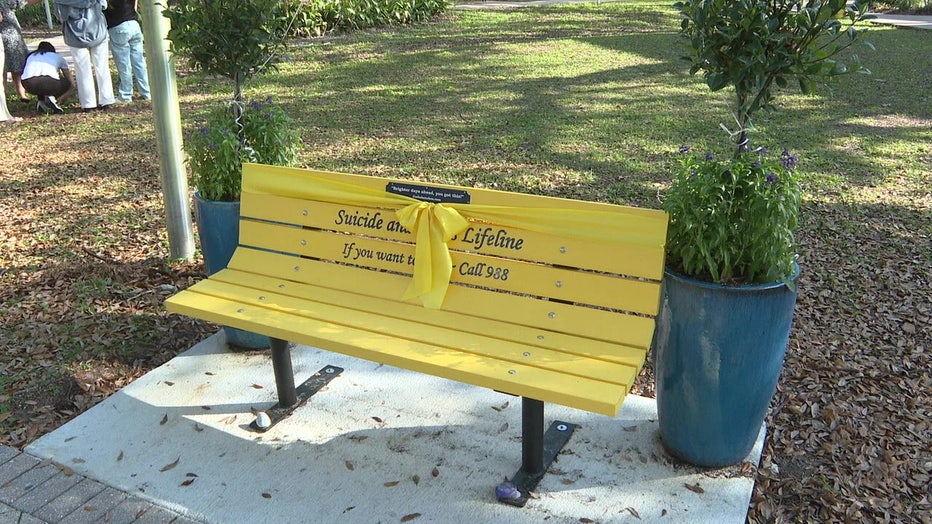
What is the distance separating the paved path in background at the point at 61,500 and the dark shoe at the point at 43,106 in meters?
7.37

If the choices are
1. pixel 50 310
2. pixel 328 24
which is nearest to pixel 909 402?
pixel 50 310

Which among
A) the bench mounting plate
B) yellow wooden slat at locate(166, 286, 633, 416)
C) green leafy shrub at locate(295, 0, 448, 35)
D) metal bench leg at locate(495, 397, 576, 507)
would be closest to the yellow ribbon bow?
yellow wooden slat at locate(166, 286, 633, 416)

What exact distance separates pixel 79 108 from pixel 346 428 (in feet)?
26.0

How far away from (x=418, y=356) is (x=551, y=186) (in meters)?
4.14

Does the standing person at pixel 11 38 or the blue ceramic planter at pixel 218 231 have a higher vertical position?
the standing person at pixel 11 38

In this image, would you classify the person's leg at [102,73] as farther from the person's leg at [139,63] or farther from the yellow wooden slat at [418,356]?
the yellow wooden slat at [418,356]

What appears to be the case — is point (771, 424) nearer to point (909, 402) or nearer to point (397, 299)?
point (909, 402)

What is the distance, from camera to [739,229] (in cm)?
297

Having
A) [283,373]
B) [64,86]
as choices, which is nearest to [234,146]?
[283,373]

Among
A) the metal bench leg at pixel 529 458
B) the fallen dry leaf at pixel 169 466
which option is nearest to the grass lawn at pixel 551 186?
the fallen dry leaf at pixel 169 466

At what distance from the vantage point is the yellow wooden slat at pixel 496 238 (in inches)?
121

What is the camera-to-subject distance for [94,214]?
6.46 m

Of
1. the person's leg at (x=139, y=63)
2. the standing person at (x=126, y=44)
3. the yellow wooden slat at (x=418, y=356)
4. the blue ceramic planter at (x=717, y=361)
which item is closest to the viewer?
the yellow wooden slat at (x=418, y=356)

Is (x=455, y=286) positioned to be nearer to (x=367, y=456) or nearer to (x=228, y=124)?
(x=367, y=456)
